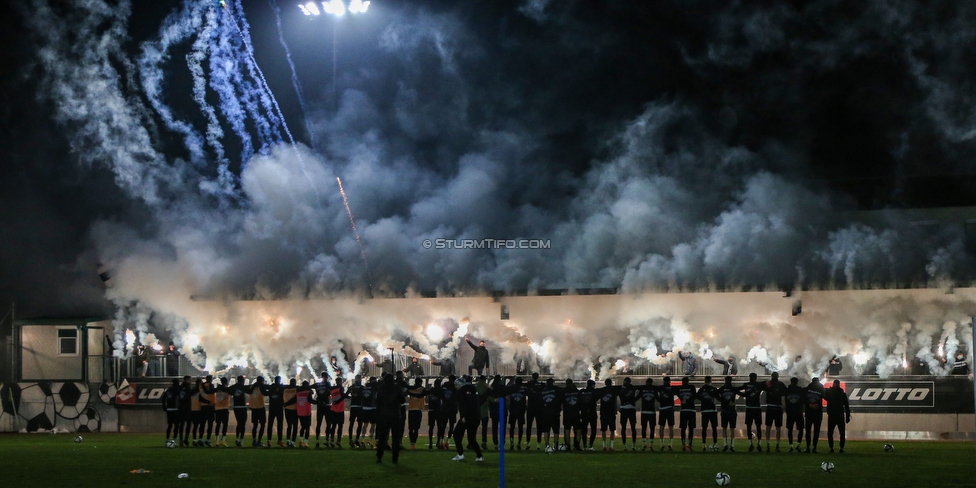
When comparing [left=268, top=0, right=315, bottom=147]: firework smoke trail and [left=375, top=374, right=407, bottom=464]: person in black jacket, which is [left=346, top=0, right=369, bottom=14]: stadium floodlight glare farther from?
[left=375, top=374, right=407, bottom=464]: person in black jacket

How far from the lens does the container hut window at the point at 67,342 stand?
34.8m

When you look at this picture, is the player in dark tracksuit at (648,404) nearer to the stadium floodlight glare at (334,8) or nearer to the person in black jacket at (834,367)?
the person in black jacket at (834,367)

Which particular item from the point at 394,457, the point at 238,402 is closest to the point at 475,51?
the point at 238,402

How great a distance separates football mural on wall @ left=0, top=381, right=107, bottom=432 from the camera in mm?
31312

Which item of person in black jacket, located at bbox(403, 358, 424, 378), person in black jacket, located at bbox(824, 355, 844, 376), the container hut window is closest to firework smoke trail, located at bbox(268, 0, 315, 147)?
the container hut window

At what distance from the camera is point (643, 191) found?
4178 cm

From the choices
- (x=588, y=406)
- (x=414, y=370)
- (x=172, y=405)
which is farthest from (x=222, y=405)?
(x=414, y=370)

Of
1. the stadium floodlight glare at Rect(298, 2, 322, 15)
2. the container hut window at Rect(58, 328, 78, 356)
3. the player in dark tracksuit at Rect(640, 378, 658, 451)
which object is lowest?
the player in dark tracksuit at Rect(640, 378, 658, 451)

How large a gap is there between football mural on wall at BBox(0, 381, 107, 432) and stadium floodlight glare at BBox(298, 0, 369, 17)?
1427 centimetres

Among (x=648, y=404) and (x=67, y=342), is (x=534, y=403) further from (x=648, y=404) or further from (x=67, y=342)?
(x=67, y=342)

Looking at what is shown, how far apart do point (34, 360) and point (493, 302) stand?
1580 centimetres

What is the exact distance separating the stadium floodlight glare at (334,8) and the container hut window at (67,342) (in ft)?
44.2

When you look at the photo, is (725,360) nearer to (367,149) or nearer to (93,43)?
(367,149)

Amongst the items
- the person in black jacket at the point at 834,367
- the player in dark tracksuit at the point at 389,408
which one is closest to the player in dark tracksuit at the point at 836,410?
the player in dark tracksuit at the point at 389,408
